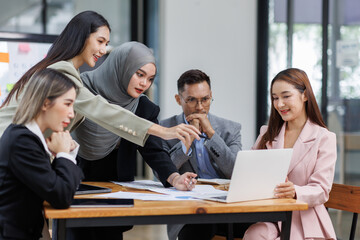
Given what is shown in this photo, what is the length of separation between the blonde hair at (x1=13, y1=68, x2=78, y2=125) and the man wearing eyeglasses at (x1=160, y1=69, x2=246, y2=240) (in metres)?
1.04

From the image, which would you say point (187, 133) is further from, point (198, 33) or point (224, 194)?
point (198, 33)

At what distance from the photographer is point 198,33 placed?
5301mm

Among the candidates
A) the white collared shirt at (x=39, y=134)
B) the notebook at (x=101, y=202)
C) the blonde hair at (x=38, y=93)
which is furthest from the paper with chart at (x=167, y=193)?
the blonde hair at (x=38, y=93)

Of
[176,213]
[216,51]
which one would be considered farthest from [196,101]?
[216,51]

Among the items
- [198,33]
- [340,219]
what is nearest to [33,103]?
[340,219]

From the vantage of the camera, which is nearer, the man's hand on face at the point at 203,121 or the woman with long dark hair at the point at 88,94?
the woman with long dark hair at the point at 88,94

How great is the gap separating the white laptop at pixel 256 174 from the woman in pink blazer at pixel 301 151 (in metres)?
0.07

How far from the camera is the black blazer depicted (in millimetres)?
1718

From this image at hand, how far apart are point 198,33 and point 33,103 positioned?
11.8ft

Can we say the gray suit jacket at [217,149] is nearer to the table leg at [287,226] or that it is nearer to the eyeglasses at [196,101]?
the eyeglasses at [196,101]

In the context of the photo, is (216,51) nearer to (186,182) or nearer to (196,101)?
(196,101)

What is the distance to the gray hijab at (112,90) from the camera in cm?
248

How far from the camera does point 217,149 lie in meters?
2.89

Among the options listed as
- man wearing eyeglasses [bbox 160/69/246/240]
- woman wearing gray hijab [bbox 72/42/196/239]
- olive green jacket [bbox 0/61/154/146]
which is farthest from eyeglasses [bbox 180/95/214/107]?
olive green jacket [bbox 0/61/154/146]
